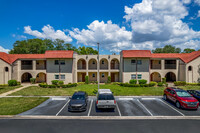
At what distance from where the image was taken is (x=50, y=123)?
9.27 m

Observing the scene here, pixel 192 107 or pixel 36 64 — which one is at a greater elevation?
pixel 36 64

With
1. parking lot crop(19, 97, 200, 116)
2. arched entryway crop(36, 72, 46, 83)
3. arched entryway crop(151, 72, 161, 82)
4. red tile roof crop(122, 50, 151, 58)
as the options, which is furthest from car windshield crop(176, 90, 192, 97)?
arched entryway crop(36, 72, 46, 83)

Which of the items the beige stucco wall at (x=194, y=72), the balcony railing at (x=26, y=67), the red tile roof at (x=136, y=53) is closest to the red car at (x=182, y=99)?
the red tile roof at (x=136, y=53)

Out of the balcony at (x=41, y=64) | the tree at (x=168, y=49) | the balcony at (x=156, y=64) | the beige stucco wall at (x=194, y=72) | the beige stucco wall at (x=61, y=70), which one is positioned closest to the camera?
the beige stucco wall at (x=194, y=72)

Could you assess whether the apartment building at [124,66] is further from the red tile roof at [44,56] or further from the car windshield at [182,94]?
the car windshield at [182,94]

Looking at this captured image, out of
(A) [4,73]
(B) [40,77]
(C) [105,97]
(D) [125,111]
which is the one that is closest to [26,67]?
(B) [40,77]

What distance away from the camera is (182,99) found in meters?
12.3

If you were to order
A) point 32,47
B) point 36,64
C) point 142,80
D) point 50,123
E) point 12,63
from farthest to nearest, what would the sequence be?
point 32,47, point 36,64, point 12,63, point 142,80, point 50,123

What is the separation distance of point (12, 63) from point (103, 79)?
2096 centimetres

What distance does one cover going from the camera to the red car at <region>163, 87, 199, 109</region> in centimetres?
1181

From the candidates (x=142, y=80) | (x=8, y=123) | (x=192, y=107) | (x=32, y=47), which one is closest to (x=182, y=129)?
(x=192, y=107)

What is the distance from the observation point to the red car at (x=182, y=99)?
11812 millimetres

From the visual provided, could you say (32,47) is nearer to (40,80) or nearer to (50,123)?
(40,80)

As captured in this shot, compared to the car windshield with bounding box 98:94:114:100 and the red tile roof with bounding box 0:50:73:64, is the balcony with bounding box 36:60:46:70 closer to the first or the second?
the red tile roof with bounding box 0:50:73:64
